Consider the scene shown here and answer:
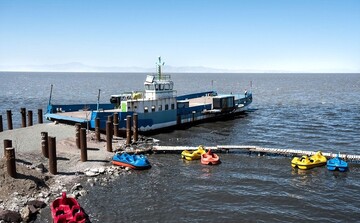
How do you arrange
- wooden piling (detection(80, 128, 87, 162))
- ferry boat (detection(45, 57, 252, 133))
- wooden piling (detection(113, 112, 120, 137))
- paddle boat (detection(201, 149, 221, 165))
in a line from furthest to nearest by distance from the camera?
ferry boat (detection(45, 57, 252, 133)), wooden piling (detection(113, 112, 120, 137)), paddle boat (detection(201, 149, 221, 165)), wooden piling (detection(80, 128, 87, 162))

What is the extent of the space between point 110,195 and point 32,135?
49.8ft

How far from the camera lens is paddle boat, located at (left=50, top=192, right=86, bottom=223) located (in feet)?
62.4

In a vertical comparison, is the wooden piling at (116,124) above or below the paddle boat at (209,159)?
above

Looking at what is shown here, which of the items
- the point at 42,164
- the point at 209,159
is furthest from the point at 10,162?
the point at 209,159

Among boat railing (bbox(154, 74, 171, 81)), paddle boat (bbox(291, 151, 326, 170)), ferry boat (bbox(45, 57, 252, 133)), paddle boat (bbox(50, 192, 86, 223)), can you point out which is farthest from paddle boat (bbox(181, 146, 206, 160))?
boat railing (bbox(154, 74, 171, 81))

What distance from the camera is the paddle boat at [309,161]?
3005cm

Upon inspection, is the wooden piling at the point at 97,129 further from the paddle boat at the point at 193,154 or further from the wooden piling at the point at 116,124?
the paddle boat at the point at 193,154

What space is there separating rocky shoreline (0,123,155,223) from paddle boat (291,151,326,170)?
571 inches

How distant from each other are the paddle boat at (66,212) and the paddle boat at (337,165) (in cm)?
2061

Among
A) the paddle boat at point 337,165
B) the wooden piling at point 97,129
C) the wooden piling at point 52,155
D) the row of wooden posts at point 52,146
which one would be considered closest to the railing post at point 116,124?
the row of wooden posts at point 52,146

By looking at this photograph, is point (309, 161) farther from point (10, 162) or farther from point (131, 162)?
point (10, 162)

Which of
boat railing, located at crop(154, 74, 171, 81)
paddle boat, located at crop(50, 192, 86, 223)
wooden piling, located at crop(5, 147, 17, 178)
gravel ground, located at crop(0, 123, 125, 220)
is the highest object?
boat railing, located at crop(154, 74, 171, 81)

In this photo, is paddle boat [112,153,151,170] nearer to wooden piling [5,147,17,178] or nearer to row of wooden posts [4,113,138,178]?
row of wooden posts [4,113,138,178]

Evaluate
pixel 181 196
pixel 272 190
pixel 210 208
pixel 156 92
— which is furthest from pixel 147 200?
pixel 156 92
